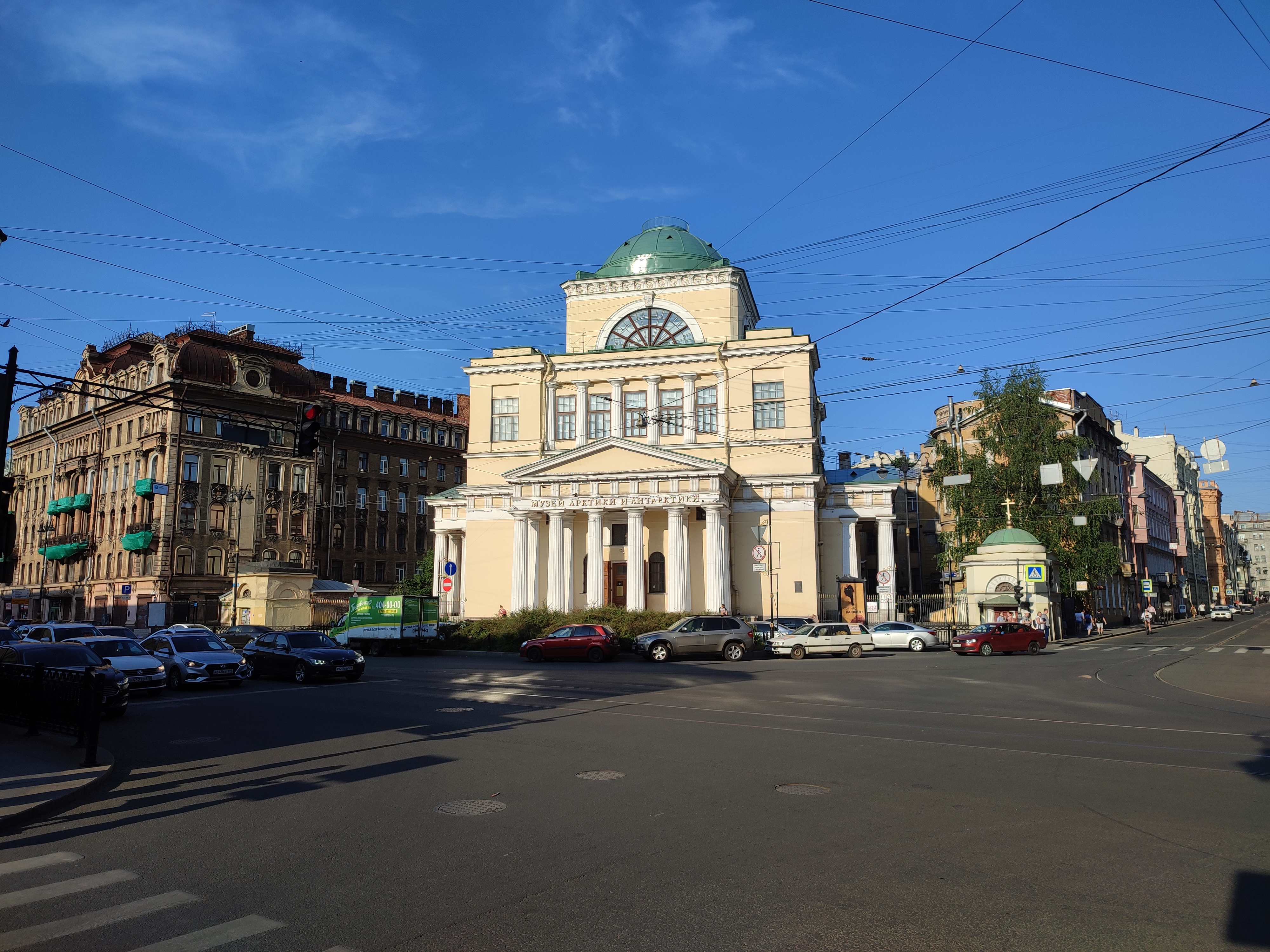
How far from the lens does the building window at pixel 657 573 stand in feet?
157

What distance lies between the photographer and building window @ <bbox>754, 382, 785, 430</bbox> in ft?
158

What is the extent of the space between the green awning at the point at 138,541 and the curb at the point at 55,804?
58031 mm

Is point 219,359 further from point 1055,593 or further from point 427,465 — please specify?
point 1055,593

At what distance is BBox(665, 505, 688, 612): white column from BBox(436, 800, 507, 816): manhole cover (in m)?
34.6

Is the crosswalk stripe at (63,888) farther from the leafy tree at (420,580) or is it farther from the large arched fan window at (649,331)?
the leafy tree at (420,580)

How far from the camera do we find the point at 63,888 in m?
6.37

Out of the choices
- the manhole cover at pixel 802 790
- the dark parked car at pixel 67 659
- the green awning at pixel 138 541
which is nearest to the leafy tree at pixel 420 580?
the green awning at pixel 138 541

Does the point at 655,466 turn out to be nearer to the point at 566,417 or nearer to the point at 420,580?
the point at 566,417

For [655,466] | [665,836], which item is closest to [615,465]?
[655,466]

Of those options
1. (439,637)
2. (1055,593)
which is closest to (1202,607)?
(1055,593)

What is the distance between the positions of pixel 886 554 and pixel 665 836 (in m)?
42.4

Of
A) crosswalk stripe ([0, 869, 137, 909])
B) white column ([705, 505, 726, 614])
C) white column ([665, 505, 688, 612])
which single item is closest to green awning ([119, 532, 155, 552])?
white column ([665, 505, 688, 612])

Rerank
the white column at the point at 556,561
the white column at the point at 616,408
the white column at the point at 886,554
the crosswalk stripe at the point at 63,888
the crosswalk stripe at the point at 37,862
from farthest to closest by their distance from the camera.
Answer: the white column at the point at 616,408 → the white column at the point at 886,554 → the white column at the point at 556,561 → the crosswalk stripe at the point at 37,862 → the crosswalk stripe at the point at 63,888

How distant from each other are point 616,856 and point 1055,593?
45.0 metres
